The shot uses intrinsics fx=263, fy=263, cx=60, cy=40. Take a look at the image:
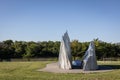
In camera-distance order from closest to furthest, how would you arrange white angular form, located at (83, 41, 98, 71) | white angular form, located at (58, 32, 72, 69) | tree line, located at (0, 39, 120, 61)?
white angular form, located at (83, 41, 98, 71) → white angular form, located at (58, 32, 72, 69) → tree line, located at (0, 39, 120, 61)

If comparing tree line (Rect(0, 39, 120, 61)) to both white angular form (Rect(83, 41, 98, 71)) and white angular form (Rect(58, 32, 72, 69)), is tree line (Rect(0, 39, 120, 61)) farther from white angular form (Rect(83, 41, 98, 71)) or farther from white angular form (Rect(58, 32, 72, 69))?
white angular form (Rect(83, 41, 98, 71))

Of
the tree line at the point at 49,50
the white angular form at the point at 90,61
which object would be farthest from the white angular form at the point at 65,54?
the tree line at the point at 49,50

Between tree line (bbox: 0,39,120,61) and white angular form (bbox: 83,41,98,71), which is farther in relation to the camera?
tree line (bbox: 0,39,120,61)

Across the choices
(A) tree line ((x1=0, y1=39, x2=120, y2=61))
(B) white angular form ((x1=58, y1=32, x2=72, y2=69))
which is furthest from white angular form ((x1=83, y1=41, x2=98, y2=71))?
(A) tree line ((x1=0, y1=39, x2=120, y2=61))

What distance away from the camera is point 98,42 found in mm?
76562

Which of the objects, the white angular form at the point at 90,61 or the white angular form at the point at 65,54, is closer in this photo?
the white angular form at the point at 90,61

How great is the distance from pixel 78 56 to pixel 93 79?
49521mm

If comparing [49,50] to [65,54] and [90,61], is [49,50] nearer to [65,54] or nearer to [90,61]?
[65,54]

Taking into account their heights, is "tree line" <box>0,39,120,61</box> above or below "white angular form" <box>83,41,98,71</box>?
above

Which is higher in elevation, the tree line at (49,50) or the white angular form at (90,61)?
the tree line at (49,50)

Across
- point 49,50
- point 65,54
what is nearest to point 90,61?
point 65,54

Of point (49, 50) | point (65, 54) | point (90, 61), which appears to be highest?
point (49, 50)

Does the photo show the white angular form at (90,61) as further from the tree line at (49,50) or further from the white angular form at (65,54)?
the tree line at (49,50)

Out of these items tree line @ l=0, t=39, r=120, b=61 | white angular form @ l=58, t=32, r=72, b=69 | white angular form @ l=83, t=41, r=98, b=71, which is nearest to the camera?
white angular form @ l=83, t=41, r=98, b=71
